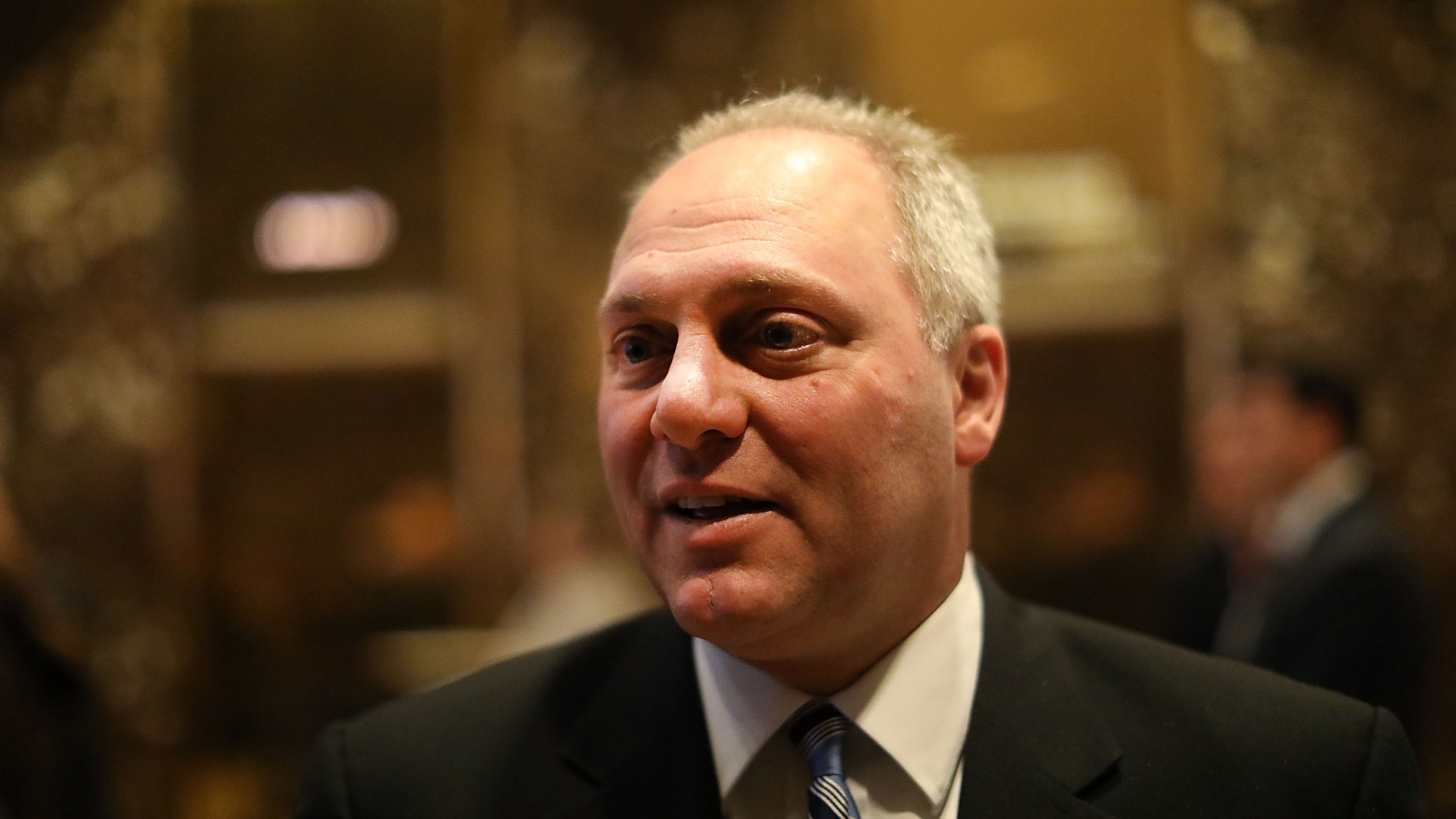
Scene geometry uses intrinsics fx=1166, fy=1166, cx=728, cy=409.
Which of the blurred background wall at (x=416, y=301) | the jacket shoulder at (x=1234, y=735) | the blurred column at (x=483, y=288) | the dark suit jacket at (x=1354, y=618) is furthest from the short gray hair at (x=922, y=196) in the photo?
the blurred column at (x=483, y=288)

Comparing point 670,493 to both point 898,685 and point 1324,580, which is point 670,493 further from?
point 1324,580

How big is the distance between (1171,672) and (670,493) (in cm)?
71

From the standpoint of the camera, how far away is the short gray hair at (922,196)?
55.0 inches

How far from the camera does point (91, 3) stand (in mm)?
4332

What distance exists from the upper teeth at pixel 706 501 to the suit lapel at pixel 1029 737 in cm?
42

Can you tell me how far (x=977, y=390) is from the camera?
1.51 m

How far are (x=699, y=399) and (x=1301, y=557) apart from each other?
2368 millimetres

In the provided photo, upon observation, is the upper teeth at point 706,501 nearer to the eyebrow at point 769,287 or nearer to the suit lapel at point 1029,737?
the eyebrow at point 769,287

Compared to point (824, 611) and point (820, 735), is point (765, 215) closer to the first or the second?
point (824, 611)

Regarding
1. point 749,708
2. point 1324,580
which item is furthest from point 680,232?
point 1324,580

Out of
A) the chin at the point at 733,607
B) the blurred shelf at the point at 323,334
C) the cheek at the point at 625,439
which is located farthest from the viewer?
the blurred shelf at the point at 323,334

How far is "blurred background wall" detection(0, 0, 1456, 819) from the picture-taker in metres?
4.24

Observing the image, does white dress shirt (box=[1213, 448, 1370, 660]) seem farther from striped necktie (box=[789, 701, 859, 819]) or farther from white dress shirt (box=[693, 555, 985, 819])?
striped necktie (box=[789, 701, 859, 819])

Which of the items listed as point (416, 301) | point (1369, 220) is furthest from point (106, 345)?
point (1369, 220)
